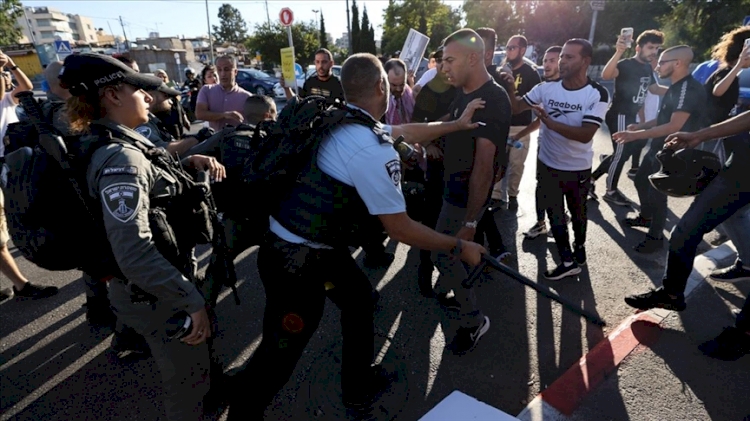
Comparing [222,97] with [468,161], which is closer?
[468,161]

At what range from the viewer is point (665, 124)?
372 cm

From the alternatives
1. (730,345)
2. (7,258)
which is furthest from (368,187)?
(7,258)

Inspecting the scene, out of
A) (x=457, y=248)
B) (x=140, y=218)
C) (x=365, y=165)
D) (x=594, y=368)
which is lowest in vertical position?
(x=594, y=368)

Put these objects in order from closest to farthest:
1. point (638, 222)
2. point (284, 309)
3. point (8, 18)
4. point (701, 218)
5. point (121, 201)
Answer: point (121, 201) → point (284, 309) → point (701, 218) → point (638, 222) → point (8, 18)

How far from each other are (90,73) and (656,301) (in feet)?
12.2

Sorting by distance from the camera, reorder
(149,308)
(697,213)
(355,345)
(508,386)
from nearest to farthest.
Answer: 1. (149,308)
2. (355,345)
3. (508,386)
4. (697,213)

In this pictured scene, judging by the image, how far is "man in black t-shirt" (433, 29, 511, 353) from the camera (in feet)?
8.02

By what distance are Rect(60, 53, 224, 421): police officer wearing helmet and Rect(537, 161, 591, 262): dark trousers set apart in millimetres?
3007

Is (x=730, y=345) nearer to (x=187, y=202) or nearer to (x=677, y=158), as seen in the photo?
(x=677, y=158)

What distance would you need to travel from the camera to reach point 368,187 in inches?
66.5

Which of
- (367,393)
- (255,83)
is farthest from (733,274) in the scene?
(255,83)

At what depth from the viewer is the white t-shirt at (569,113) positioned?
3.33 m

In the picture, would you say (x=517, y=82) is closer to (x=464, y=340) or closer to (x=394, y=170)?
(x=464, y=340)

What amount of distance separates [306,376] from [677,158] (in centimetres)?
296
